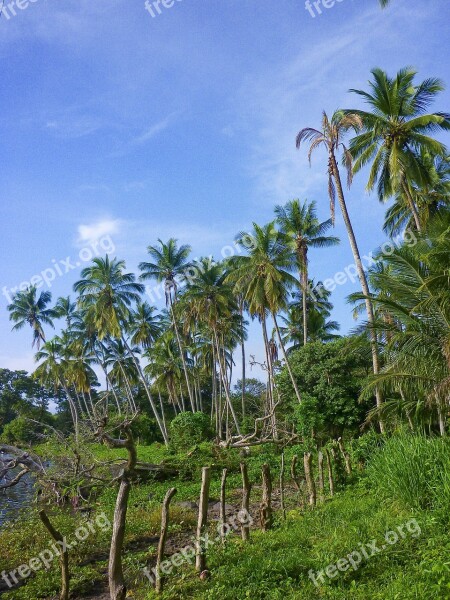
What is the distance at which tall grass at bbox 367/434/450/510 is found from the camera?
735 centimetres

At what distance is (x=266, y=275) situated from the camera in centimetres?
2500

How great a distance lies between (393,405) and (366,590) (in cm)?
844

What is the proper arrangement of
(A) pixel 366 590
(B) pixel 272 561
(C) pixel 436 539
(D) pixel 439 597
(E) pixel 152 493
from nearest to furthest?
(D) pixel 439 597
(A) pixel 366 590
(C) pixel 436 539
(B) pixel 272 561
(E) pixel 152 493

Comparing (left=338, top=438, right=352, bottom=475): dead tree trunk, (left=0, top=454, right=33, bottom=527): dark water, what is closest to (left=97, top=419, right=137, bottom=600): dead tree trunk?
(left=338, top=438, right=352, bottom=475): dead tree trunk

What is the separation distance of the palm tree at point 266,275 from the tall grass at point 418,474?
15.7 m

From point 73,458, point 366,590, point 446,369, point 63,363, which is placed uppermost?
point 63,363

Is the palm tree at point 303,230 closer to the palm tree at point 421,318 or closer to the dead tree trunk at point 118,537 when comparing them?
the palm tree at point 421,318

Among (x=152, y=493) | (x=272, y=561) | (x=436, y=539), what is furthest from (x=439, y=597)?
(x=152, y=493)

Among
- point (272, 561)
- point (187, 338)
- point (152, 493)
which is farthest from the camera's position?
point (187, 338)

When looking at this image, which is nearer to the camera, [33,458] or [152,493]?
[33,458]

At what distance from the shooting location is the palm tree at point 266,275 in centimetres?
2462

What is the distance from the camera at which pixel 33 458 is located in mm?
11422

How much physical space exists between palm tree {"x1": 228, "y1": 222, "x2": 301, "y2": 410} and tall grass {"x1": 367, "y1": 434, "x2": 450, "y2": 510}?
618 inches

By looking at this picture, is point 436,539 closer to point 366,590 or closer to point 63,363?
point 366,590
